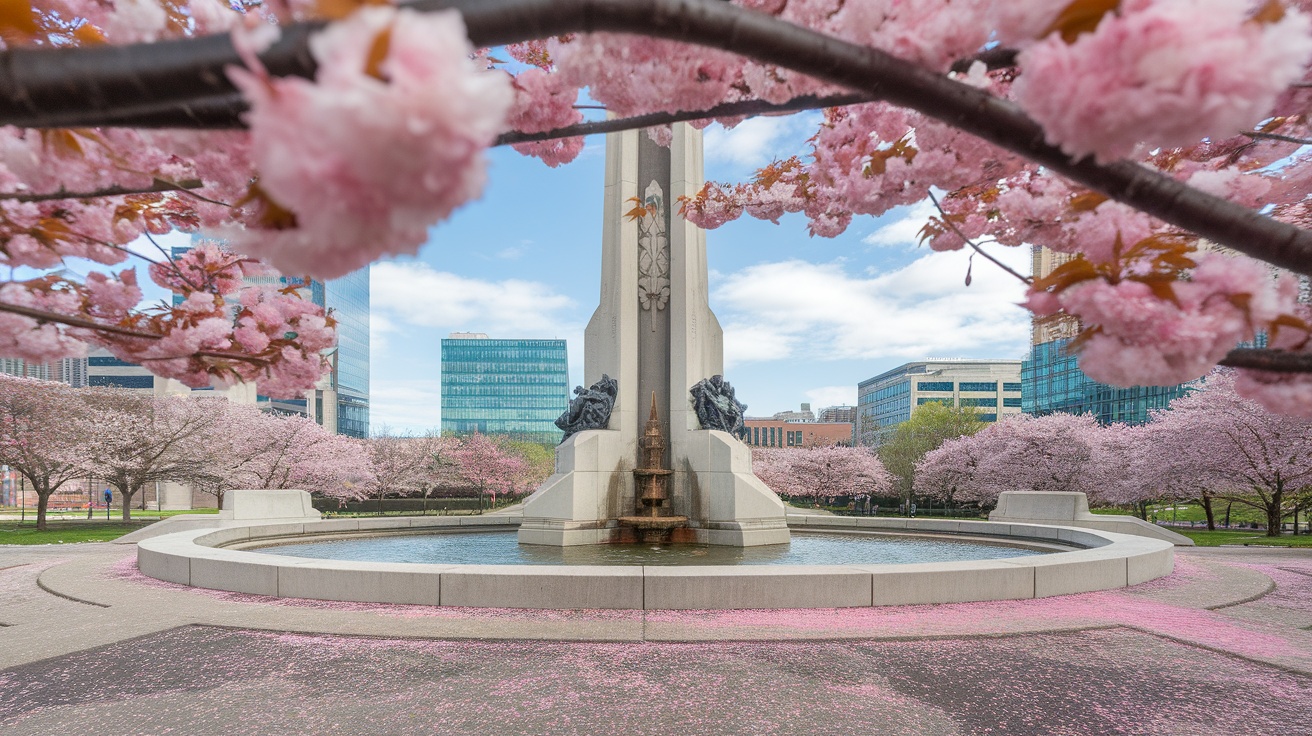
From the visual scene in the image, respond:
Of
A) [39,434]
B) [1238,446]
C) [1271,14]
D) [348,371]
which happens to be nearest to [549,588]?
[1271,14]

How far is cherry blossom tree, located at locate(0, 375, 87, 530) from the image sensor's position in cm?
2894

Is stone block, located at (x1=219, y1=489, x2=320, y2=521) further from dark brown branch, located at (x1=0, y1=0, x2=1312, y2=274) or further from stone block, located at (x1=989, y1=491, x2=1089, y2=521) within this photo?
stone block, located at (x1=989, y1=491, x2=1089, y2=521)

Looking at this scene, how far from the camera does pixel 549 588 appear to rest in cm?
773

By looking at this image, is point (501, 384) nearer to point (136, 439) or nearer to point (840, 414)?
point (840, 414)

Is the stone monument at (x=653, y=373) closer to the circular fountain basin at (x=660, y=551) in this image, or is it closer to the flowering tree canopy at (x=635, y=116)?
the circular fountain basin at (x=660, y=551)

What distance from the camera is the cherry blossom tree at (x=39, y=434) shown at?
28.9 meters

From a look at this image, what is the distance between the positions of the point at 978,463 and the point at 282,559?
41.2m

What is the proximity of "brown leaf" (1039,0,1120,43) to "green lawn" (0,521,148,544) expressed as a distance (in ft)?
91.2

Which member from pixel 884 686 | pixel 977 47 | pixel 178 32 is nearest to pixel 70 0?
pixel 178 32

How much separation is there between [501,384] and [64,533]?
112 metres

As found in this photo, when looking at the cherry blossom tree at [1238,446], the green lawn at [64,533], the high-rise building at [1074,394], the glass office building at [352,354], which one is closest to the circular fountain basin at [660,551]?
the green lawn at [64,533]

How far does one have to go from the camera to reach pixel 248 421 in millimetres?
38531

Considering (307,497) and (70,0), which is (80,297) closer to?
(70,0)

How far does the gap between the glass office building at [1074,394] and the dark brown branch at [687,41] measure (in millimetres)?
96163
